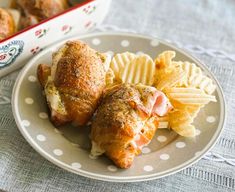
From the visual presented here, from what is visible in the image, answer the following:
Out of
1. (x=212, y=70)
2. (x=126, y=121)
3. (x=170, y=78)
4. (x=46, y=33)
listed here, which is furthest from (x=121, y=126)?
(x=212, y=70)

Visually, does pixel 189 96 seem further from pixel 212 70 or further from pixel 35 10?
pixel 35 10

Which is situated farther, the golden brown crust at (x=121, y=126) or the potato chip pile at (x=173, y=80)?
the potato chip pile at (x=173, y=80)

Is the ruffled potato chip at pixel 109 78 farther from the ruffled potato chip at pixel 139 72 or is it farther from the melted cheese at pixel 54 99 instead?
the melted cheese at pixel 54 99

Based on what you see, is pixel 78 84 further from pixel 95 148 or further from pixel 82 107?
pixel 95 148

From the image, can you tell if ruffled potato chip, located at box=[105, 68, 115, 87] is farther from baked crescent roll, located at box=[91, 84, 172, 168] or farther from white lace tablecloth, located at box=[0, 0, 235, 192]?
white lace tablecloth, located at box=[0, 0, 235, 192]

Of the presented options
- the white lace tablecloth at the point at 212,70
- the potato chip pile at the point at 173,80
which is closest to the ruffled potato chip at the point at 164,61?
the potato chip pile at the point at 173,80

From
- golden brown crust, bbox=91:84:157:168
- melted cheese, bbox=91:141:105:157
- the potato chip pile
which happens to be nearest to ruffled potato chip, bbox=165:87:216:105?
the potato chip pile
